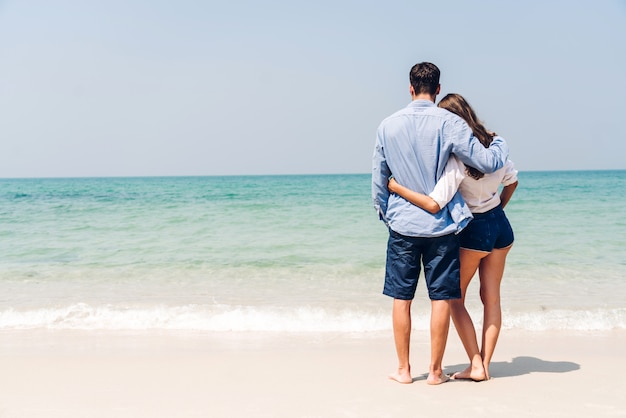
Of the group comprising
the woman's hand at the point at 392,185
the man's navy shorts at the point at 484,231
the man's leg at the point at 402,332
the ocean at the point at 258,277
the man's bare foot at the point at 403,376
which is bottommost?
the ocean at the point at 258,277

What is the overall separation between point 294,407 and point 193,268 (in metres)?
5.26

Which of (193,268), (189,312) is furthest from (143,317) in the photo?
(193,268)

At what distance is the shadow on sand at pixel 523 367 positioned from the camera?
138 inches

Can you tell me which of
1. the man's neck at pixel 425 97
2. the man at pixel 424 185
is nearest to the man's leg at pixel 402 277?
the man at pixel 424 185

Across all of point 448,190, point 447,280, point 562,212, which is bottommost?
point 562,212

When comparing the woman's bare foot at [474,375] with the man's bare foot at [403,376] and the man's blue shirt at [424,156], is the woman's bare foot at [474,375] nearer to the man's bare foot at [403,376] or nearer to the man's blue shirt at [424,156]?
the man's bare foot at [403,376]

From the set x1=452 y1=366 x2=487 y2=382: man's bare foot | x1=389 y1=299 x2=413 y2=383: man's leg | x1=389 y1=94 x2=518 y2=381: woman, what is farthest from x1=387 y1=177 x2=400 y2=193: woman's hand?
x1=452 y1=366 x2=487 y2=382: man's bare foot

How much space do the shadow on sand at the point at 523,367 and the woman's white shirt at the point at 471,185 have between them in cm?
112

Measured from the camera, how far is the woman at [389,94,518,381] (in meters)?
2.93

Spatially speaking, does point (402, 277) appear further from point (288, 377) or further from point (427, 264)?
point (288, 377)

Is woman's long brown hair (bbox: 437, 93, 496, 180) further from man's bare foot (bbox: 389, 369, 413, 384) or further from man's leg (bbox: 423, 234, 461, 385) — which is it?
man's bare foot (bbox: 389, 369, 413, 384)

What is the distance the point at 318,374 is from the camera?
350 cm

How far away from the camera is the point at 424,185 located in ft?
9.64

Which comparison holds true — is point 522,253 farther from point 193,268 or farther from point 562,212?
point 562,212
